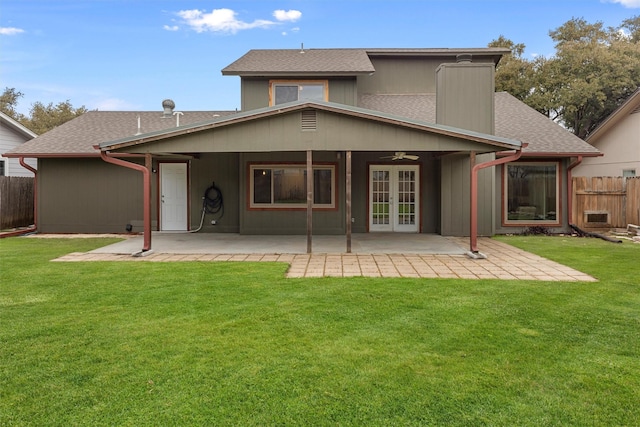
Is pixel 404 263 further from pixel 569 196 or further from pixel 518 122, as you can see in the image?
pixel 518 122

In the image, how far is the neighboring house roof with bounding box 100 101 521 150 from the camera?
729cm

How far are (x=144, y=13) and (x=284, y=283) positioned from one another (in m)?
14.5

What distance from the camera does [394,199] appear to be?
11.5 meters

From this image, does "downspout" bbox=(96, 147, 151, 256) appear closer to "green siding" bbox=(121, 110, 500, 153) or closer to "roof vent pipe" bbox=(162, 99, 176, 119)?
"green siding" bbox=(121, 110, 500, 153)

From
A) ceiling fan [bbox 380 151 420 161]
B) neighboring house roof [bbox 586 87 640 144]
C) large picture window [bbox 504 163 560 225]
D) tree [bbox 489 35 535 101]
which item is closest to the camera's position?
ceiling fan [bbox 380 151 420 161]

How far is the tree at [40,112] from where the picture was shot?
95.8ft

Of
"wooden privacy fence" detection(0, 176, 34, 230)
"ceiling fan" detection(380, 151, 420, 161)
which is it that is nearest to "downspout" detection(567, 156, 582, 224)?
"ceiling fan" detection(380, 151, 420, 161)

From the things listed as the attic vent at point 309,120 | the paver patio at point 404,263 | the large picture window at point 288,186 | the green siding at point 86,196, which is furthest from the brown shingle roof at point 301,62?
the paver patio at point 404,263

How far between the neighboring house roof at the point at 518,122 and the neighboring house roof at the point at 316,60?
1.32 meters

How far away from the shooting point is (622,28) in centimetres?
2316

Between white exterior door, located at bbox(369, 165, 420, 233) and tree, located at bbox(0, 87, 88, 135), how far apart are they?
26.7 meters

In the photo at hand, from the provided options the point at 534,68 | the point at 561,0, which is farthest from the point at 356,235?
the point at 561,0

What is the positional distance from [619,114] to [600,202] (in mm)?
4368

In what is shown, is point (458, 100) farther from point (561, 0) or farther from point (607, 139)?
point (561, 0)
